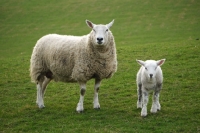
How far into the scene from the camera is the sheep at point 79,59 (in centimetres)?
942

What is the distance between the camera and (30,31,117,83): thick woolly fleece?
31.1 feet

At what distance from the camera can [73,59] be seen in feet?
32.0

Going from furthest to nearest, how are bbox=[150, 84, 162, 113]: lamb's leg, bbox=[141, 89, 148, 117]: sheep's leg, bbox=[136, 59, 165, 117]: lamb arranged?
bbox=[150, 84, 162, 113]: lamb's leg < bbox=[141, 89, 148, 117]: sheep's leg < bbox=[136, 59, 165, 117]: lamb

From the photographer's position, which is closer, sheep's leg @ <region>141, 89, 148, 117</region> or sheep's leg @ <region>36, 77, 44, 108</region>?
sheep's leg @ <region>141, 89, 148, 117</region>

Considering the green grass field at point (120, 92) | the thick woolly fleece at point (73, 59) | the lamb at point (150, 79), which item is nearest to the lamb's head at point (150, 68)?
the lamb at point (150, 79)

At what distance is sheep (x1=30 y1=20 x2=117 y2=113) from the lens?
9422 mm

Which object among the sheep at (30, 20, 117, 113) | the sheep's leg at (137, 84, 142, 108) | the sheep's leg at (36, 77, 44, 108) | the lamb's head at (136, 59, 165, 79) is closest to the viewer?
the lamb's head at (136, 59, 165, 79)

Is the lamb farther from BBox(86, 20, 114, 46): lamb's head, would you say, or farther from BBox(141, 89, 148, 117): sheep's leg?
BBox(86, 20, 114, 46): lamb's head

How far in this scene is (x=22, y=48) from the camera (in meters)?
27.7

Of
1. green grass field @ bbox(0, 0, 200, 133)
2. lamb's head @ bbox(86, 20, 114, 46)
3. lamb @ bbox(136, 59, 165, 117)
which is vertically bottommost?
green grass field @ bbox(0, 0, 200, 133)

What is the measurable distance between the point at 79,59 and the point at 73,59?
0.25m

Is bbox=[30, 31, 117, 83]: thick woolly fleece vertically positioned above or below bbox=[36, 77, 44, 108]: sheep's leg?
above

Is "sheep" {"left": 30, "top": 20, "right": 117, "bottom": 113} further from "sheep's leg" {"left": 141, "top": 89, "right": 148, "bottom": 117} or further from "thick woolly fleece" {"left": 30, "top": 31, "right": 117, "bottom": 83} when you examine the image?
"sheep's leg" {"left": 141, "top": 89, "right": 148, "bottom": 117}

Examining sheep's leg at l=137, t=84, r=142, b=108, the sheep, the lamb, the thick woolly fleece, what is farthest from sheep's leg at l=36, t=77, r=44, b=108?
the lamb
